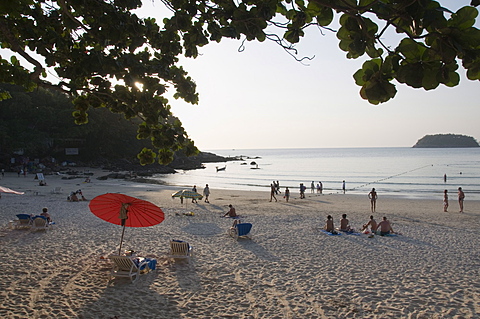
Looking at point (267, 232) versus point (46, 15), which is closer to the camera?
point (46, 15)

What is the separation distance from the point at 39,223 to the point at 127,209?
594 centimetres

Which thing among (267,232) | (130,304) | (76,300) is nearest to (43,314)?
(76,300)

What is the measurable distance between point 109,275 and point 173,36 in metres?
5.40

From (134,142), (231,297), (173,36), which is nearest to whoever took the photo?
(173,36)

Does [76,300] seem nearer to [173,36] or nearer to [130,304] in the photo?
[130,304]

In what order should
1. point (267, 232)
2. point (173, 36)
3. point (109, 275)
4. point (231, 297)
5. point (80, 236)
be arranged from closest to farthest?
point (173, 36)
point (231, 297)
point (109, 275)
point (80, 236)
point (267, 232)

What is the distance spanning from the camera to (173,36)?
515 cm

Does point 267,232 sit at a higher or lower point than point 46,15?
lower

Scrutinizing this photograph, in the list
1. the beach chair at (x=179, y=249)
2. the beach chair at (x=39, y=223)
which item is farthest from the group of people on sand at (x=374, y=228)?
the beach chair at (x=39, y=223)

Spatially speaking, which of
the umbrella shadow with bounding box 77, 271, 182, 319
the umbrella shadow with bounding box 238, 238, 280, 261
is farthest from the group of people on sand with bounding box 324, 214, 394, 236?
the umbrella shadow with bounding box 77, 271, 182, 319

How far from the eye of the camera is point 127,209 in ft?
26.3

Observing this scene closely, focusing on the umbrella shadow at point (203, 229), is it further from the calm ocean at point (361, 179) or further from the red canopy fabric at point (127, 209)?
the calm ocean at point (361, 179)

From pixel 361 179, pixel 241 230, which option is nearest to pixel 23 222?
pixel 241 230

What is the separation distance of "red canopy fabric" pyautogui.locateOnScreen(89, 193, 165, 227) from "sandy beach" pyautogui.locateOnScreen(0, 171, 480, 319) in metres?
1.27
